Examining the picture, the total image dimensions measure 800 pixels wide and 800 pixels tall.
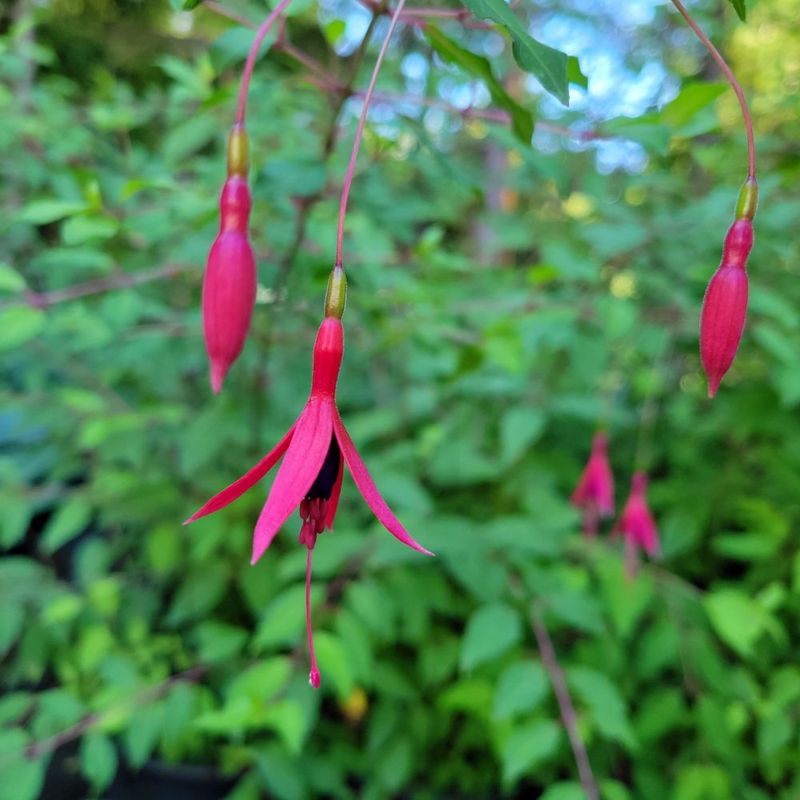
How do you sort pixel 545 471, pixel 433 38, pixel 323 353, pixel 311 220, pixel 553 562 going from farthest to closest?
pixel 545 471 → pixel 553 562 → pixel 311 220 → pixel 433 38 → pixel 323 353

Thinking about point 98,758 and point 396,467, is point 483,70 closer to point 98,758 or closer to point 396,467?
point 396,467

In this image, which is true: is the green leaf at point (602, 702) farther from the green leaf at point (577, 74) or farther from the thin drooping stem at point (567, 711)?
the green leaf at point (577, 74)

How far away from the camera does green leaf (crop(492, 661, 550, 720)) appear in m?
0.71

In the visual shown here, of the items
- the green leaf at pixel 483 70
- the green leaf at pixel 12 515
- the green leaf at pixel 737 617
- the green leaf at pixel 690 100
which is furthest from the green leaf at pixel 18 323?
the green leaf at pixel 737 617

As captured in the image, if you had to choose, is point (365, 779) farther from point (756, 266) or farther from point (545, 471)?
point (756, 266)

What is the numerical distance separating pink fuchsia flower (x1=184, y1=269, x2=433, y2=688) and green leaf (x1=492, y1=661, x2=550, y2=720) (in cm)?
47

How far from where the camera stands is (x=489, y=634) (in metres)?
0.74

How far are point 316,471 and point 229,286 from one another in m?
0.09

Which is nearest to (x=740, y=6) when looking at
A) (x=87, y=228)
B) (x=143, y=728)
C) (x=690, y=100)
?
(x=690, y=100)

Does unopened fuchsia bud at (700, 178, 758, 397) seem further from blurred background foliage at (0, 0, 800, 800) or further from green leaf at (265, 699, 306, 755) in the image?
green leaf at (265, 699, 306, 755)

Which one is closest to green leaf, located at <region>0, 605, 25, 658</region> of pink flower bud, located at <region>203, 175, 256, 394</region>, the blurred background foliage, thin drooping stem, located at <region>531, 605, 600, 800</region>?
the blurred background foliage

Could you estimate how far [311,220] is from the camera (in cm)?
82

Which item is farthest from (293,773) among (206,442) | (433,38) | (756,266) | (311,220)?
(756,266)

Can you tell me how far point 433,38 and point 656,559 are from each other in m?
0.88
